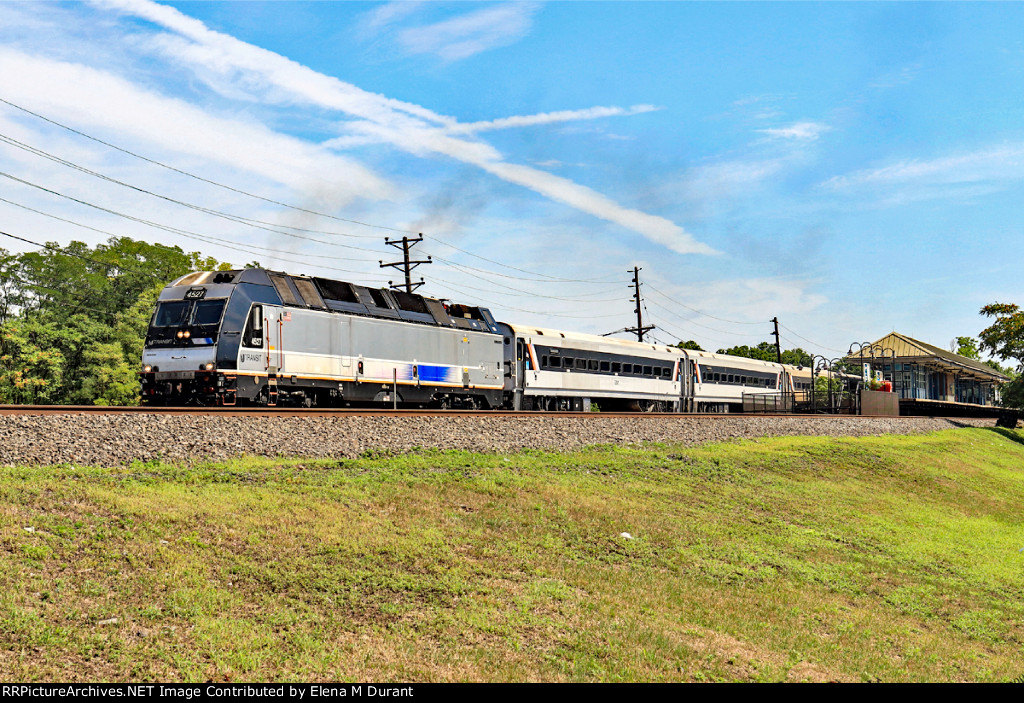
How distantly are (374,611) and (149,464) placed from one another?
6498 millimetres

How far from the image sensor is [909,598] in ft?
40.3

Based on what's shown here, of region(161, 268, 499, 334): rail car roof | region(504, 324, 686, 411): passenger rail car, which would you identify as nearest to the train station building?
region(504, 324, 686, 411): passenger rail car

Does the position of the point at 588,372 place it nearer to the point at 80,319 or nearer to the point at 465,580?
the point at 465,580

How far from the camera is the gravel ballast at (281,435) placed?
1374 cm

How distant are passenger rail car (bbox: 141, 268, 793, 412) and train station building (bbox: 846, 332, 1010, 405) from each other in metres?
58.7

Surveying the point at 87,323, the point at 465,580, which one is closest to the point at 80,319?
the point at 87,323

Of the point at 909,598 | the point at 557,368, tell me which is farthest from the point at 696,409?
the point at 909,598

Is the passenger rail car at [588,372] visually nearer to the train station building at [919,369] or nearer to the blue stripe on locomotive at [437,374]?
the blue stripe on locomotive at [437,374]

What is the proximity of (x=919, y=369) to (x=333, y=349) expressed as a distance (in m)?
87.7

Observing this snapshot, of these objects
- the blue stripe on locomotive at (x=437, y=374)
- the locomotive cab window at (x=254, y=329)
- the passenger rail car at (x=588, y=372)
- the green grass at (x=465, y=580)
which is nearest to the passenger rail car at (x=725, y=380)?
the passenger rail car at (x=588, y=372)

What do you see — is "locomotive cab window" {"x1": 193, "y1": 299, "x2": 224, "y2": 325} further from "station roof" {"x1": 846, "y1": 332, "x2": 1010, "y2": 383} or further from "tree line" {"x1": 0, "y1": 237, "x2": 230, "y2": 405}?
"station roof" {"x1": 846, "y1": 332, "x2": 1010, "y2": 383}

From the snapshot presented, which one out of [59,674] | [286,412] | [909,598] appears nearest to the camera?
[59,674]

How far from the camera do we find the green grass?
7715 millimetres
